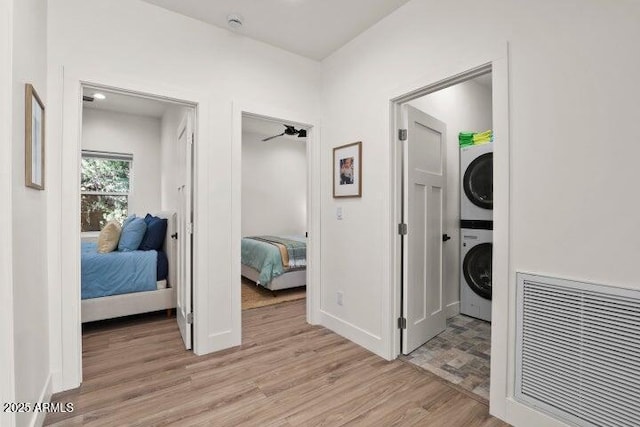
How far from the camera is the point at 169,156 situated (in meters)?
4.74

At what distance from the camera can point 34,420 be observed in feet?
5.12

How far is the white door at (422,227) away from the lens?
2514mm

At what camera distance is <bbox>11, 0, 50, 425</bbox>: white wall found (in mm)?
1312

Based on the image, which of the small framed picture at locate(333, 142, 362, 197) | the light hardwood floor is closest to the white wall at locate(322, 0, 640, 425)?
the light hardwood floor

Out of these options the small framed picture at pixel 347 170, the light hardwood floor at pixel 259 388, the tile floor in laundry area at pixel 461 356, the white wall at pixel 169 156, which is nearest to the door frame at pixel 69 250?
the light hardwood floor at pixel 259 388

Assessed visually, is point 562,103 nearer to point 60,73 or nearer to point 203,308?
point 203,308

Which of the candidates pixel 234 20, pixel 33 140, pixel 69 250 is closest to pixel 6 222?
pixel 33 140

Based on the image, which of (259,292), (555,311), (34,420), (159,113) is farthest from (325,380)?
(159,113)

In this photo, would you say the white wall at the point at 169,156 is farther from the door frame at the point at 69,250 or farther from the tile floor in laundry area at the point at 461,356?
the tile floor in laundry area at the point at 461,356

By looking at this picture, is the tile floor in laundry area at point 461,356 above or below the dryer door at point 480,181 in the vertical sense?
below

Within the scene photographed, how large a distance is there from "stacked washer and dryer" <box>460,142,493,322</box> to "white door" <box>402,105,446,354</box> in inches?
20.5

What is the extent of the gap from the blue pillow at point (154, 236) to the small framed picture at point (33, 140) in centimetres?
178

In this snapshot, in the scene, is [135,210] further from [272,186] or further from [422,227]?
[422,227]

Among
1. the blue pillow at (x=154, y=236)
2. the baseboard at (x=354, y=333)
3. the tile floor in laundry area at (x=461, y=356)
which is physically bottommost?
the tile floor in laundry area at (x=461, y=356)
